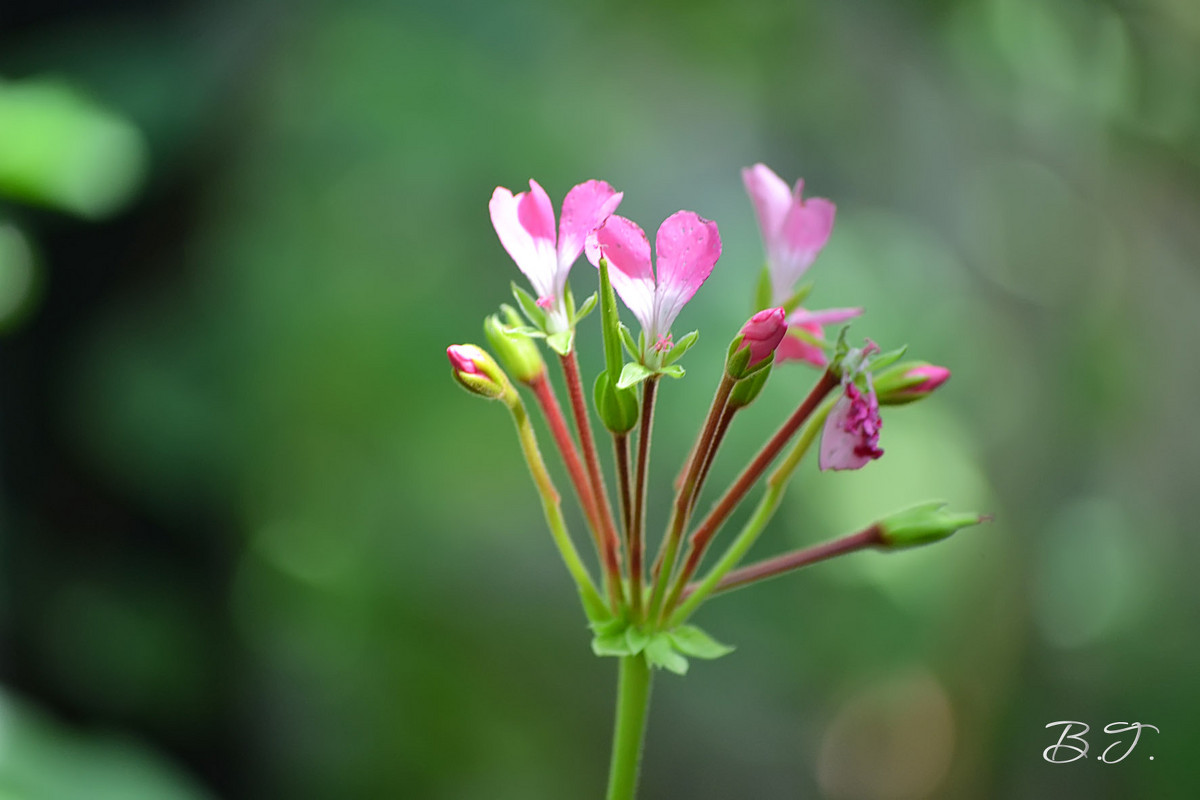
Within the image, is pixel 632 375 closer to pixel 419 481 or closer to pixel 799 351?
pixel 799 351

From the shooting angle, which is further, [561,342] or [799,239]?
[799,239]

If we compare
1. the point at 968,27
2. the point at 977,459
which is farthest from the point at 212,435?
the point at 968,27

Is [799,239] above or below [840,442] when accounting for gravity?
above
